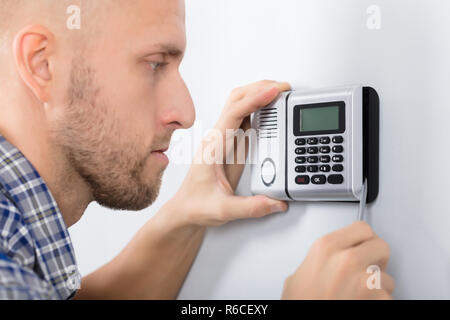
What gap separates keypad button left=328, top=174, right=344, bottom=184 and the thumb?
0.09 meters

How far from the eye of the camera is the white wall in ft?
1.75

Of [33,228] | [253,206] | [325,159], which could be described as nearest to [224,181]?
[253,206]

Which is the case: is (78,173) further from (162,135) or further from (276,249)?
(276,249)

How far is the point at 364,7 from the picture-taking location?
581mm

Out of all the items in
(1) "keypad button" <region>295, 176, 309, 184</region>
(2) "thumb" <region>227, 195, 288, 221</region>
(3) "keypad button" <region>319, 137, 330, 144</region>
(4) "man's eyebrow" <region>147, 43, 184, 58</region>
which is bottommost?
(2) "thumb" <region>227, 195, 288, 221</region>

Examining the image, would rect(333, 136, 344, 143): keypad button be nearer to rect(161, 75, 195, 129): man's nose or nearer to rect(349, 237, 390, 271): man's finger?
rect(349, 237, 390, 271): man's finger

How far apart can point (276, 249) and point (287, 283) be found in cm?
6

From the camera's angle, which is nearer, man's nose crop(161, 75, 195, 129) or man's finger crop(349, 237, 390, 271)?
man's finger crop(349, 237, 390, 271)

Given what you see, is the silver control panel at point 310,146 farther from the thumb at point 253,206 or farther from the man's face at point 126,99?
the man's face at point 126,99

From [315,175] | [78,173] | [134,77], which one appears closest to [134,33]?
[134,77]

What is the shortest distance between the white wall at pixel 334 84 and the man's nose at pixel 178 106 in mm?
16

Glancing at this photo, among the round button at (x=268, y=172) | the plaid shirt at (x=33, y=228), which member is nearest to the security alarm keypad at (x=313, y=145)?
the round button at (x=268, y=172)

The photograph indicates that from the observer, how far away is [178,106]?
71 cm

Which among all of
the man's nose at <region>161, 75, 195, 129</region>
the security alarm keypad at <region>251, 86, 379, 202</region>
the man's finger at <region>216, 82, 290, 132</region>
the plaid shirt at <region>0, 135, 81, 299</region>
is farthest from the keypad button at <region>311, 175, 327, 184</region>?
the plaid shirt at <region>0, 135, 81, 299</region>
